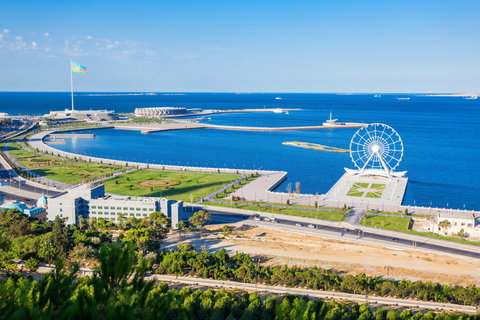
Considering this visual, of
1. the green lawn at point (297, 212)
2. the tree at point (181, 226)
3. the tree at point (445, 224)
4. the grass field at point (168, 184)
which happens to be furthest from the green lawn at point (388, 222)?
the grass field at point (168, 184)

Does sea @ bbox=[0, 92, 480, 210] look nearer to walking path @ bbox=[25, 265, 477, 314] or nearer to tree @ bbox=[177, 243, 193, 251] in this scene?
tree @ bbox=[177, 243, 193, 251]

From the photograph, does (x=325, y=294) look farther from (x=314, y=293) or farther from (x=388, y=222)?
(x=388, y=222)

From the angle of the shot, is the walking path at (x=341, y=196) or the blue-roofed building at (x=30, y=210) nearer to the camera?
the blue-roofed building at (x=30, y=210)

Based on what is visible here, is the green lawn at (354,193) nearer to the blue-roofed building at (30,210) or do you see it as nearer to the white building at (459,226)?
the white building at (459,226)

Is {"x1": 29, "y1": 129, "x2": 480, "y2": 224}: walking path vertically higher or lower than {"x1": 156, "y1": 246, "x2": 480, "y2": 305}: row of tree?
higher

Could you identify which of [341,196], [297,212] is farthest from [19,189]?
[341,196]

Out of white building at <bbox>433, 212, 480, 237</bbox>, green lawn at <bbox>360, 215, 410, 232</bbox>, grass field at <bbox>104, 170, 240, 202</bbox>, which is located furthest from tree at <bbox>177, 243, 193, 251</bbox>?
white building at <bbox>433, 212, 480, 237</bbox>
